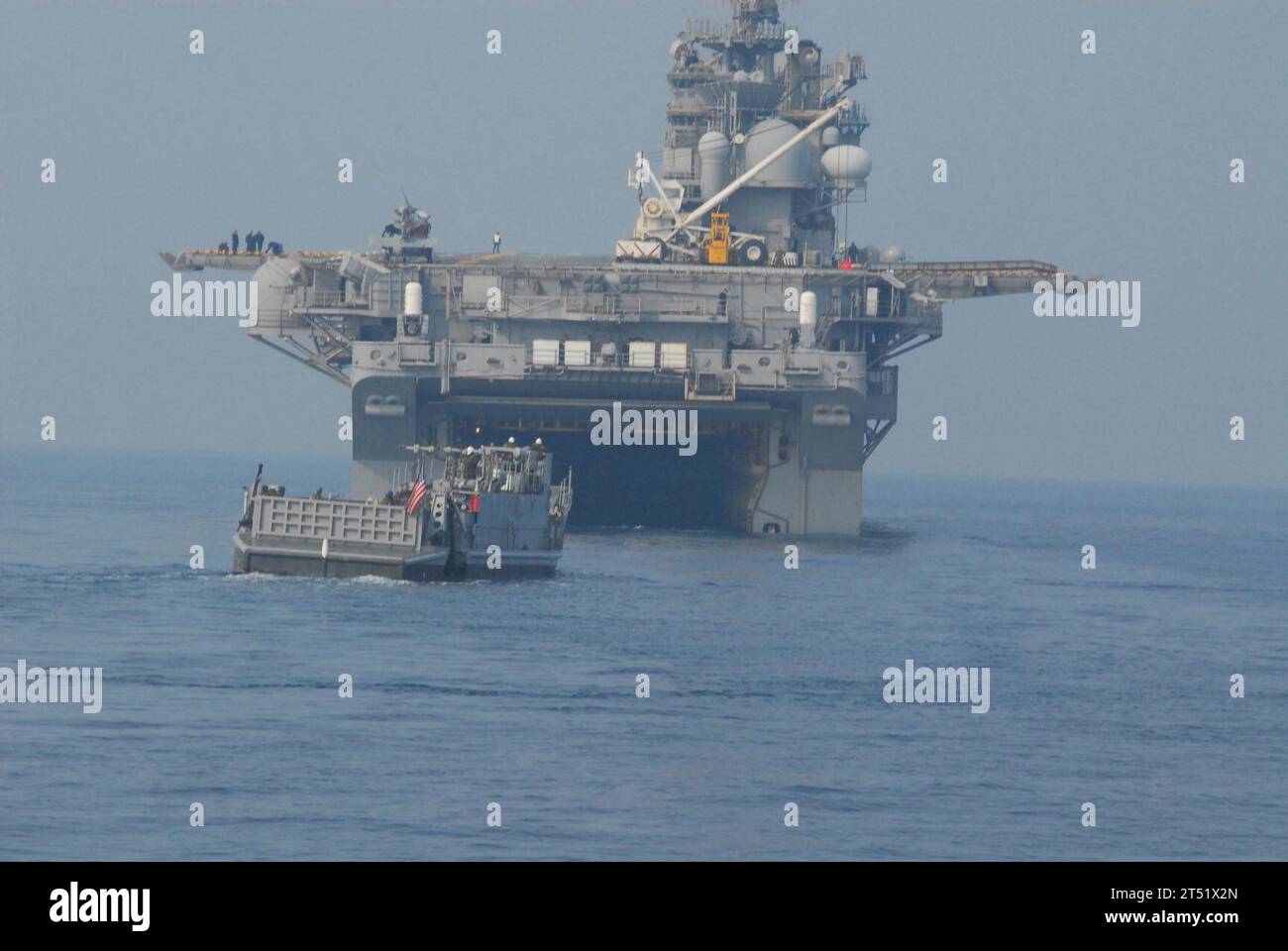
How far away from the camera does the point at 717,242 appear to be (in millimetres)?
86875

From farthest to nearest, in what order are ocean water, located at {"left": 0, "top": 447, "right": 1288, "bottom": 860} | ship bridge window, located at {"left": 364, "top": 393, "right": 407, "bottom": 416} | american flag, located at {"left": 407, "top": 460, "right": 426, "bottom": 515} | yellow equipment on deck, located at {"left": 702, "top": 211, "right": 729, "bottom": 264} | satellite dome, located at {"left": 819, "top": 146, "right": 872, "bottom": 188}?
satellite dome, located at {"left": 819, "top": 146, "right": 872, "bottom": 188}, yellow equipment on deck, located at {"left": 702, "top": 211, "right": 729, "bottom": 264}, ship bridge window, located at {"left": 364, "top": 393, "right": 407, "bottom": 416}, american flag, located at {"left": 407, "top": 460, "right": 426, "bottom": 515}, ocean water, located at {"left": 0, "top": 447, "right": 1288, "bottom": 860}

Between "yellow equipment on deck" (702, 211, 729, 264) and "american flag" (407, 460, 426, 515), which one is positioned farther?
"yellow equipment on deck" (702, 211, 729, 264)

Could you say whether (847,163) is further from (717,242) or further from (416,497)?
(416,497)

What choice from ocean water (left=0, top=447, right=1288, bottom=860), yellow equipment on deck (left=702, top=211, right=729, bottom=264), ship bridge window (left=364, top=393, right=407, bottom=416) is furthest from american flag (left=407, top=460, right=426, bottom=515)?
yellow equipment on deck (left=702, top=211, right=729, bottom=264)

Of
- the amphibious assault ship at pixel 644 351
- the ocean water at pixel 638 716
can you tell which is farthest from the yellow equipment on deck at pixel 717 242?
the ocean water at pixel 638 716

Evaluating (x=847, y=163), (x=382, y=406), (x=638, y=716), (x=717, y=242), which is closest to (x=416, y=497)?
(x=638, y=716)

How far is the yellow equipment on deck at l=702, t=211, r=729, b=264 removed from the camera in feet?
282

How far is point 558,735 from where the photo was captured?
39469mm

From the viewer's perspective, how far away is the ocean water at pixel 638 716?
1260 inches

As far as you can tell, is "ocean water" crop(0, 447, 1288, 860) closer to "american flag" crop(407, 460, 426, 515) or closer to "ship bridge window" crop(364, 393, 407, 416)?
"american flag" crop(407, 460, 426, 515)

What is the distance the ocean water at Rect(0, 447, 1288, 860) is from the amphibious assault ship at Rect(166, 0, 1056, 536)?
6469mm

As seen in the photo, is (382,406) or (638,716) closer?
(638,716)

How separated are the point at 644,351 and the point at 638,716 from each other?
3882 centimetres
